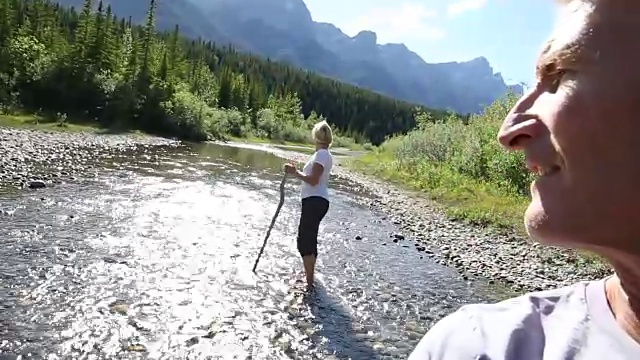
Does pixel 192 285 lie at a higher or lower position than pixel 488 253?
lower

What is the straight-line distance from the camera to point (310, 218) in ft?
29.6

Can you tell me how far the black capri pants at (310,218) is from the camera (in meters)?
8.92

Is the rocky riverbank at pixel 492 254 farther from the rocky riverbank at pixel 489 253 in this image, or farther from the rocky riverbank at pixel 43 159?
the rocky riverbank at pixel 43 159

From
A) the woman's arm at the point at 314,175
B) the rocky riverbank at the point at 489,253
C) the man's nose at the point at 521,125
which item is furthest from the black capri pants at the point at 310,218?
the man's nose at the point at 521,125

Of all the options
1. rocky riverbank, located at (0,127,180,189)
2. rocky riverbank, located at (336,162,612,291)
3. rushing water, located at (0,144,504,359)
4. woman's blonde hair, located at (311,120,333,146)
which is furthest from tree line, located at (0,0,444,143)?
woman's blonde hair, located at (311,120,333,146)

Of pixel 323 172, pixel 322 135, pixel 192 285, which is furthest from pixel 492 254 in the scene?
pixel 192 285

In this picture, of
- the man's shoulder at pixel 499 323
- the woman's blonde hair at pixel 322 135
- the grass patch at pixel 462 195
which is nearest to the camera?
the man's shoulder at pixel 499 323

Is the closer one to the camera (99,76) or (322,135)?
(322,135)

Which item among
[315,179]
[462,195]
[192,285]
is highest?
[315,179]

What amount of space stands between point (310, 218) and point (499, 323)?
7.73 metres

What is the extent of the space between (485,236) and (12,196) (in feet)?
43.6

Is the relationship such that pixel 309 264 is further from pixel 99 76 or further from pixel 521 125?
pixel 99 76

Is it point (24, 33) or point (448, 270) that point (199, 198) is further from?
point (24, 33)

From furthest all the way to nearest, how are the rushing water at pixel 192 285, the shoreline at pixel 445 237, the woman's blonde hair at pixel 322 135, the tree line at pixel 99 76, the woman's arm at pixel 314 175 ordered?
the tree line at pixel 99 76, the shoreline at pixel 445 237, the woman's blonde hair at pixel 322 135, the woman's arm at pixel 314 175, the rushing water at pixel 192 285
